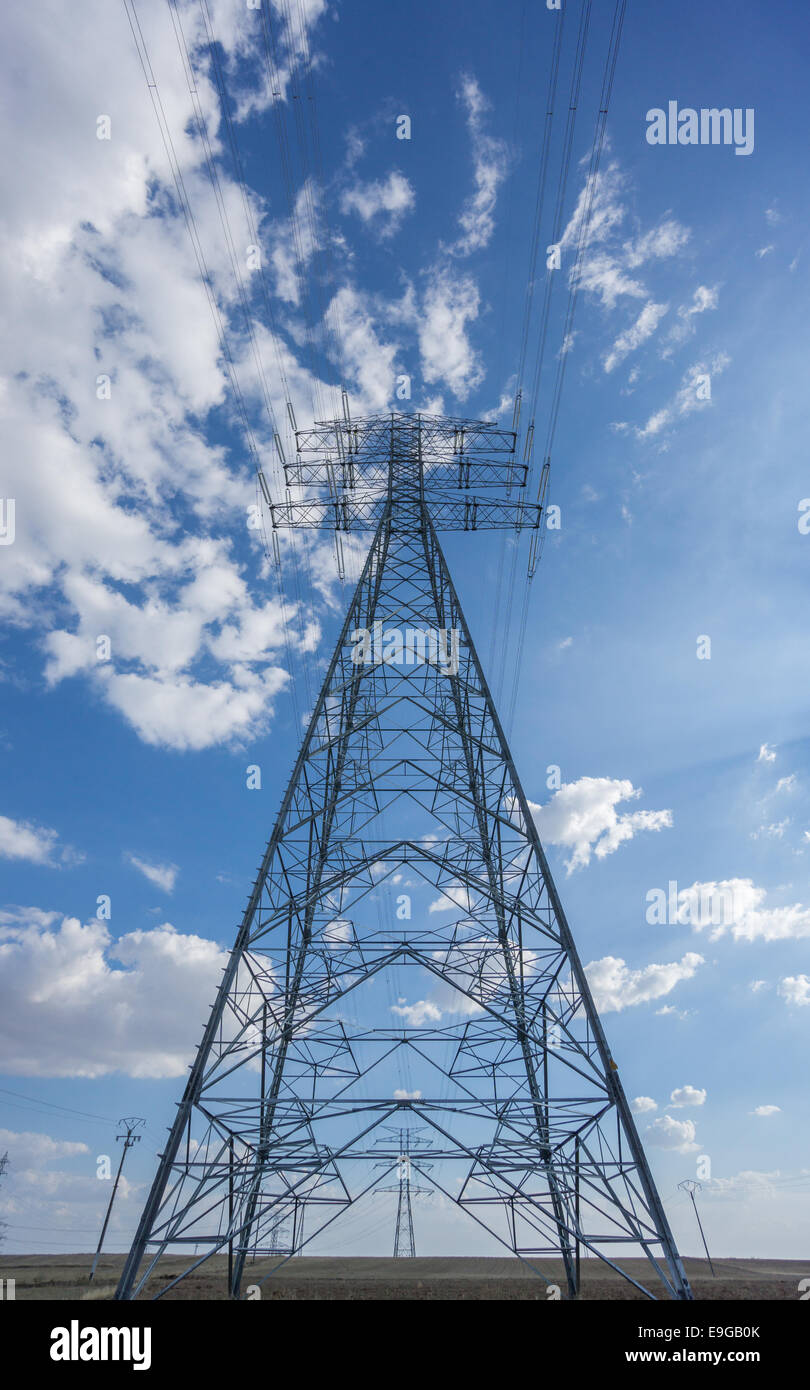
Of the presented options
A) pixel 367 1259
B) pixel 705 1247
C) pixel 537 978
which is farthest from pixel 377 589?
pixel 705 1247

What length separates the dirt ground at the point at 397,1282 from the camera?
26406 millimetres

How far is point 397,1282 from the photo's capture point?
33.3 metres

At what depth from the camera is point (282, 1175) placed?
16.7m

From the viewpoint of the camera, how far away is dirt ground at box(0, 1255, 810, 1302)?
26.4m
